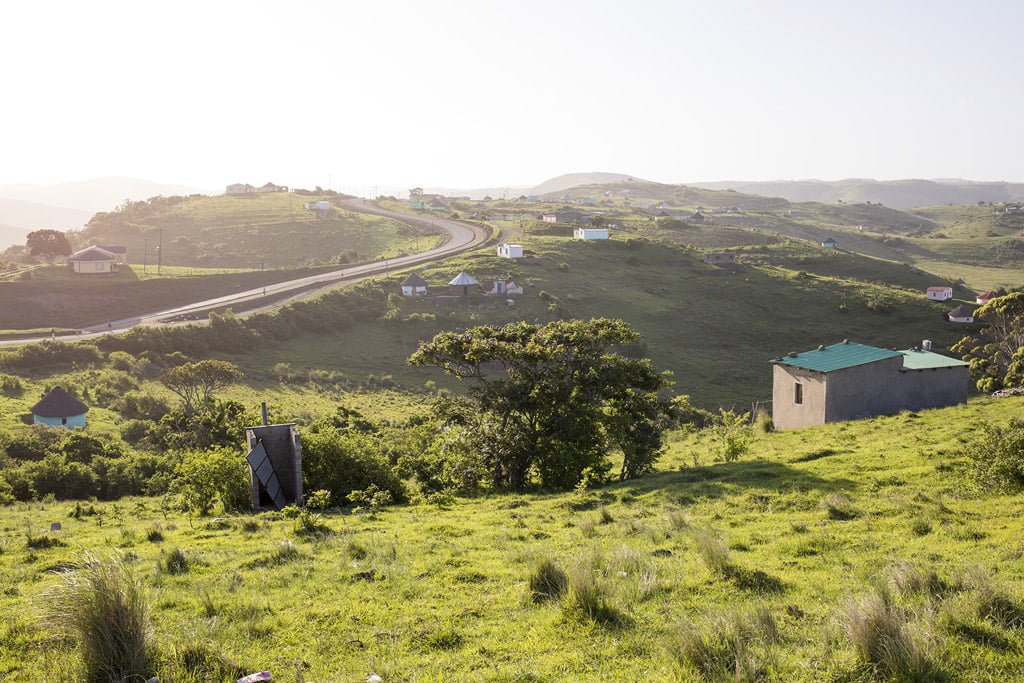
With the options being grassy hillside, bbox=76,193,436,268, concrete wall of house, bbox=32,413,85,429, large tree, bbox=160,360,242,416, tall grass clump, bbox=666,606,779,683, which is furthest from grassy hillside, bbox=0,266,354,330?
tall grass clump, bbox=666,606,779,683

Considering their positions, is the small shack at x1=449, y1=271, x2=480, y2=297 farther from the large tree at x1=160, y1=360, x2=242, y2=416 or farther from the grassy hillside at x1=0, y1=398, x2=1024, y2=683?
the grassy hillside at x1=0, y1=398, x2=1024, y2=683

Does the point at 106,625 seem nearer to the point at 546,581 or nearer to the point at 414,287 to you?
the point at 546,581

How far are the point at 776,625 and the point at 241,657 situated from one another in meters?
5.90

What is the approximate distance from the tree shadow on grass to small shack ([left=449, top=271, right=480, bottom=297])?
64.0 meters

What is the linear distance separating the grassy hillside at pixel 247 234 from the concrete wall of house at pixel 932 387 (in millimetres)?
88185

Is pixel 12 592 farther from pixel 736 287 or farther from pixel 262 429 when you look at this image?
pixel 736 287

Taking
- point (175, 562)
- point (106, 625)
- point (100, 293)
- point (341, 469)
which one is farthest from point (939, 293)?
point (106, 625)

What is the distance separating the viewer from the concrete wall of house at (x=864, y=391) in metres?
31.6

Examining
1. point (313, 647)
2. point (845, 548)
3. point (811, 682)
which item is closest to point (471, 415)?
point (845, 548)

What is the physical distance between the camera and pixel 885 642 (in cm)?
673

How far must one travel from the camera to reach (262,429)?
19.9m

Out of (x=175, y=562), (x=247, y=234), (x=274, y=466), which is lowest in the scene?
(x=274, y=466)

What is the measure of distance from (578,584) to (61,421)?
38207 mm

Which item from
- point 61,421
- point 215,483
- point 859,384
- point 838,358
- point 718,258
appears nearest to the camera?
point 215,483
